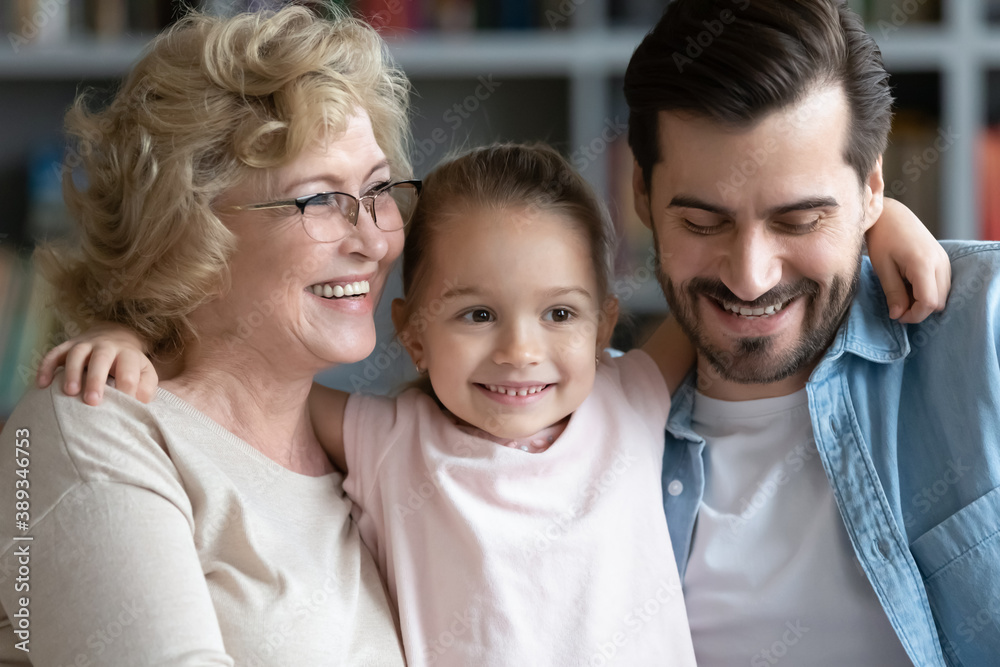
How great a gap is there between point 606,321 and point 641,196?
0.23 m

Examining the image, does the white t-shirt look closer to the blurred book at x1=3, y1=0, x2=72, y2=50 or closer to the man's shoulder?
the man's shoulder

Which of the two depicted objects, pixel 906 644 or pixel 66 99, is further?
pixel 66 99

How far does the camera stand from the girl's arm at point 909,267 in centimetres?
131

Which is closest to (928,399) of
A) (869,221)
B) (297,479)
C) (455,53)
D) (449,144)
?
(869,221)

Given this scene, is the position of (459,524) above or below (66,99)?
below

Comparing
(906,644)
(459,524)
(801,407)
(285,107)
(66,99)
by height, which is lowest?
(906,644)

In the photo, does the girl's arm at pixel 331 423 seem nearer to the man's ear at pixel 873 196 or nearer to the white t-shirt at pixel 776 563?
the white t-shirt at pixel 776 563

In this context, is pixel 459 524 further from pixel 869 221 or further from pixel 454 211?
pixel 869 221

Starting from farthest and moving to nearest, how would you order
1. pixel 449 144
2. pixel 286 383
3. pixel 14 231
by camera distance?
A: 1. pixel 449 144
2. pixel 14 231
3. pixel 286 383

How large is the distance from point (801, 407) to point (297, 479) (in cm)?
79

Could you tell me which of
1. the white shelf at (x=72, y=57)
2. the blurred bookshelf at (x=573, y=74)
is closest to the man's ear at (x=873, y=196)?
the blurred bookshelf at (x=573, y=74)

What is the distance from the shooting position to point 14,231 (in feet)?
8.98

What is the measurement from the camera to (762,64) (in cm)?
126

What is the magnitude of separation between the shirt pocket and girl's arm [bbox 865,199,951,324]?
0.28m
